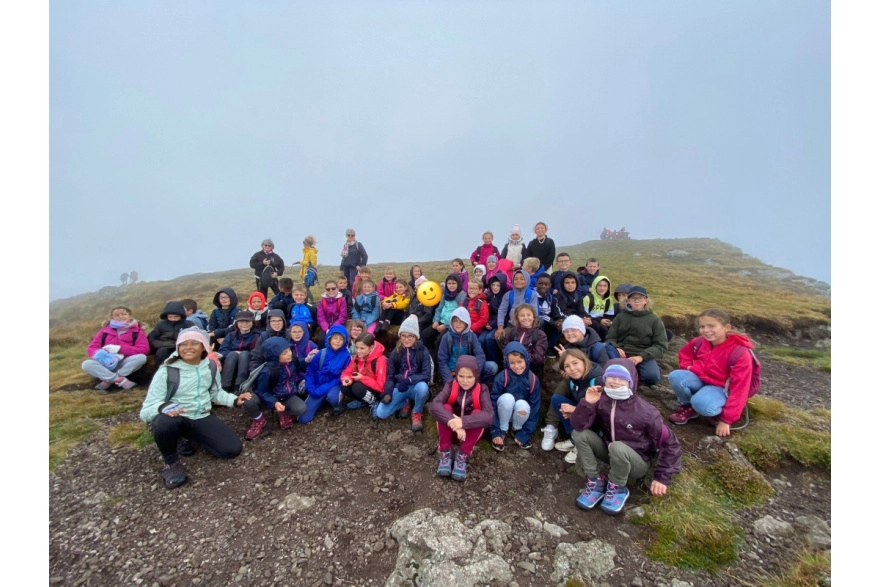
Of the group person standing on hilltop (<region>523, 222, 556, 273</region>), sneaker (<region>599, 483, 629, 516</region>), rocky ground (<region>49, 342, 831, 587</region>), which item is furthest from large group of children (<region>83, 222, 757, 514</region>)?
person standing on hilltop (<region>523, 222, 556, 273</region>)

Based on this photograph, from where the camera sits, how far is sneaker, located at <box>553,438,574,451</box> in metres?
8.16

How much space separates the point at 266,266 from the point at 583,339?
51.7 feet

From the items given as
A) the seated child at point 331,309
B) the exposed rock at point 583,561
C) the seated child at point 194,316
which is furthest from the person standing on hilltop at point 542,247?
the seated child at point 194,316

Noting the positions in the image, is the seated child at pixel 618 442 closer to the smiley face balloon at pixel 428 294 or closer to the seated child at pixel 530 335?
the seated child at pixel 530 335

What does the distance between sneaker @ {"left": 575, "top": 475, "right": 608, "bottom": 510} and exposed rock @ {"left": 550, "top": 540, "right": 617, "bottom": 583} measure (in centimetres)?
75

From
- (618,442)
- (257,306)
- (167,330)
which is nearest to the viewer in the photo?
(618,442)

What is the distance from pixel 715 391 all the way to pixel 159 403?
12.9m

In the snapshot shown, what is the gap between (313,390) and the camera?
32.7 ft

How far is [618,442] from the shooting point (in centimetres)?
646

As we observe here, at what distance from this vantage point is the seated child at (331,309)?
1376 centimetres

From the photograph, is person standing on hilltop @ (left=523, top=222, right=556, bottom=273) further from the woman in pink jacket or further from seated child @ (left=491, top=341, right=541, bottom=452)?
the woman in pink jacket

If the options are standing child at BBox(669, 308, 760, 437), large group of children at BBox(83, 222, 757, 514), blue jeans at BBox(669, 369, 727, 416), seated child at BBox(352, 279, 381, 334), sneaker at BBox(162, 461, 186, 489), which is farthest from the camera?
seated child at BBox(352, 279, 381, 334)

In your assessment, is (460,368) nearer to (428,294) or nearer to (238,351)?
(428,294)

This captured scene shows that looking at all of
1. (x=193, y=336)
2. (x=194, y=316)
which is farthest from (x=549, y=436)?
(x=194, y=316)
